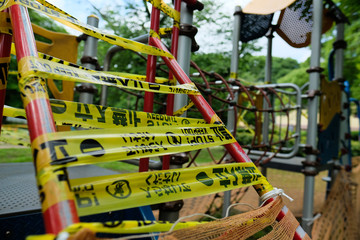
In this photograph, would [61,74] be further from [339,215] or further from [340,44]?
[340,44]

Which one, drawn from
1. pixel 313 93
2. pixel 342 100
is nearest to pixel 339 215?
pixel 313 93

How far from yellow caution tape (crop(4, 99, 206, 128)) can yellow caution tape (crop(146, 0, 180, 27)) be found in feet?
2.33

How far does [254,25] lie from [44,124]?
14.1ft

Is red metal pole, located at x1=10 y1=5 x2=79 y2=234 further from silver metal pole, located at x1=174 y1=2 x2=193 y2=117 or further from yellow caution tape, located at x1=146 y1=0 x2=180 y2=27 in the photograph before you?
silver metal pole, located at x1=174 y1=2 x2=193 y2=117

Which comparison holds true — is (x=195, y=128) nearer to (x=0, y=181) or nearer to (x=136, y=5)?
(x=0, y=181)

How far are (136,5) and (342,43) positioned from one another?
24.3 feet

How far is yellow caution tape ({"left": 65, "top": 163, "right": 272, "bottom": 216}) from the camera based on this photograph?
654mm

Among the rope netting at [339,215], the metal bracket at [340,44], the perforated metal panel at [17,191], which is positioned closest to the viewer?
the perforated metal panel at [17,191]

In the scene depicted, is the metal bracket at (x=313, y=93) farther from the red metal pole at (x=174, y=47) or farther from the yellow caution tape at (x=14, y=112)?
the yellow caution tape at (x=14, y=112)

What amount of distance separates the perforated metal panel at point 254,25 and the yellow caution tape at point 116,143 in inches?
142

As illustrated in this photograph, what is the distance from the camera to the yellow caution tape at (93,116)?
905 mm

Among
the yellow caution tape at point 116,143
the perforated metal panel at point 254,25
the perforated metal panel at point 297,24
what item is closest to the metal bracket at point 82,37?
the yellow caution tape at point 116,143

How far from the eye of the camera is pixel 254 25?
13.9ft

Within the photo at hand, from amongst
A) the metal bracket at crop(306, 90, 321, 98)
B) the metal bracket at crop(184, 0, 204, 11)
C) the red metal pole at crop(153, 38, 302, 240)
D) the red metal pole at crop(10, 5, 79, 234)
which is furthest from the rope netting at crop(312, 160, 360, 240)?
the red metal pole at crop(10, 5, 79, 234)
